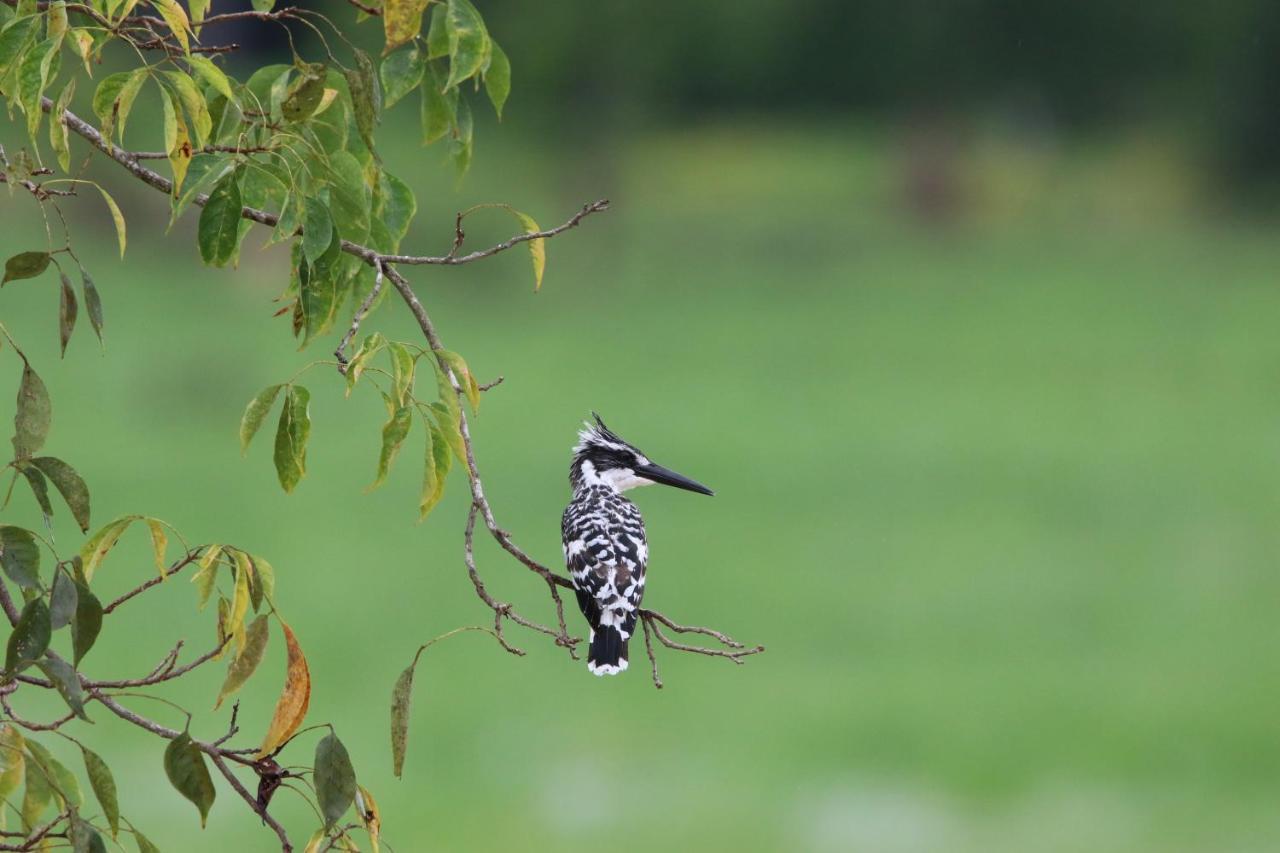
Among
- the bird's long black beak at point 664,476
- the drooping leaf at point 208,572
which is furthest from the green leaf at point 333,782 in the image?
the bird's long black beak at point 664,476

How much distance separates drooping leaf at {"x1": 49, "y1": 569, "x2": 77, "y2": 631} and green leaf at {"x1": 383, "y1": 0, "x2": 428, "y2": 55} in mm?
938

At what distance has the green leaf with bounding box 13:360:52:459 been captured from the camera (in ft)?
9.16

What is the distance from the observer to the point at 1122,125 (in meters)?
36.2

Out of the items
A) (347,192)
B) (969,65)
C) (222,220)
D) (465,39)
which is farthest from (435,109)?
(969,65)

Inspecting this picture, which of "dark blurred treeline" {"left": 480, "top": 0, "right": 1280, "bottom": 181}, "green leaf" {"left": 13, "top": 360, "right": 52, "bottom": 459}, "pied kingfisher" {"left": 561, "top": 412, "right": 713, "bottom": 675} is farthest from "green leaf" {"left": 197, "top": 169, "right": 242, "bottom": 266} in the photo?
"dark blurred treeline" {"left": 480, "top": 0, "right": 1280, "bottom": 181}

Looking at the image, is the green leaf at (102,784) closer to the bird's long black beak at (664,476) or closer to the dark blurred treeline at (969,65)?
the bird's long black beak at (664,476)

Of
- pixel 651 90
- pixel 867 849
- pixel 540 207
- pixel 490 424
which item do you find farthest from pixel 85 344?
pixel 867 849

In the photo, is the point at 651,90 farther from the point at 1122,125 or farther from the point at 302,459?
the point at 302,459

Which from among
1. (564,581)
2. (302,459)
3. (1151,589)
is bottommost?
(1151,589)

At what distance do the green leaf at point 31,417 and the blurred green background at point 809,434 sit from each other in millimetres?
11605

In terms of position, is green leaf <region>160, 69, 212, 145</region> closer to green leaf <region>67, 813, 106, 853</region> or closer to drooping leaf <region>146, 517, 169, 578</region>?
drooping leaf <region>146, 517, 169, 578</region>

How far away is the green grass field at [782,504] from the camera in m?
16.1

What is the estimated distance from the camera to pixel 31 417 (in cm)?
280

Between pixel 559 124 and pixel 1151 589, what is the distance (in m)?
15.5
